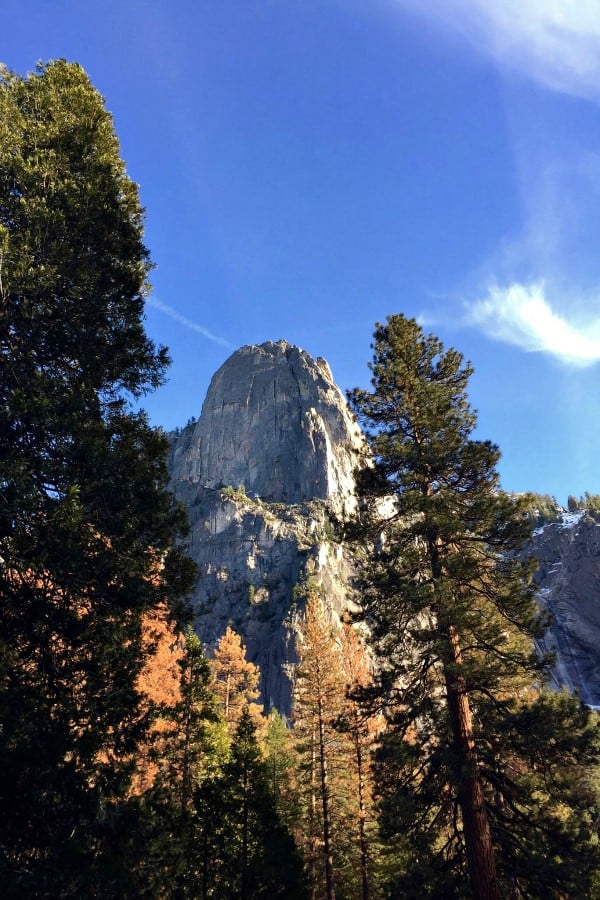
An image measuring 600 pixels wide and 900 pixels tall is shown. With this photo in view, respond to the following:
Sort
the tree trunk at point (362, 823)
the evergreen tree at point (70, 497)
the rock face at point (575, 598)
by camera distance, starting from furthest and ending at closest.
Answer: the rock face at point (575, 598) < the tree trunk at point (362, 823) < the evergreen tree at point (70, 497)

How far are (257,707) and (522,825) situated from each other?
1029 inches

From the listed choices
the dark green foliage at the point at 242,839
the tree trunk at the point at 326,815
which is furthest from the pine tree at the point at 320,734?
the dark green foliage at the point at 242,839

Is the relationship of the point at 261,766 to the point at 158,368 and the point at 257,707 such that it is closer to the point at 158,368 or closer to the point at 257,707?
the point at 158,368

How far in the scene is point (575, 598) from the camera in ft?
354

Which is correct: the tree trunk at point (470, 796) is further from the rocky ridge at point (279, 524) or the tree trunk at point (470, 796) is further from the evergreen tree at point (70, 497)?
the rocky ridge at point (279, 524)

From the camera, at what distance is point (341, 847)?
18109mm

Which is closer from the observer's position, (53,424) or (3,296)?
(53,424)

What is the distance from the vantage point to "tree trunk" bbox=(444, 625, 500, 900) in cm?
768

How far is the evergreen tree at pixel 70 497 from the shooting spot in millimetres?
5566

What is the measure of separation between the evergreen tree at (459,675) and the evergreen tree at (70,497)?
5006mm

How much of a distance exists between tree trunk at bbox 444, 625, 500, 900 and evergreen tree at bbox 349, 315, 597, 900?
0.02 m

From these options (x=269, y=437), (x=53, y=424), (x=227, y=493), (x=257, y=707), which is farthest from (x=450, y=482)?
(x=269, y=437)

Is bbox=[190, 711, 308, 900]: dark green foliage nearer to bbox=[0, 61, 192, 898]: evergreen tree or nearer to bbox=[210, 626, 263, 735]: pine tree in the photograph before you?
bbox=[0, 61, 192, 898]: evergreen tree

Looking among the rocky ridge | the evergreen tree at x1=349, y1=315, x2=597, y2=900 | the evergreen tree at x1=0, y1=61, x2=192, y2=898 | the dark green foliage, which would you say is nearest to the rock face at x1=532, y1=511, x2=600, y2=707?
the rocky ridge
